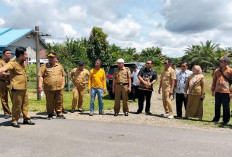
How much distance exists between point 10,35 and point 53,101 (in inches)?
895

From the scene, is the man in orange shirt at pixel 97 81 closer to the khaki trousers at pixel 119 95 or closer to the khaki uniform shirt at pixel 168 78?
the khaki trousers at pixel 119 95

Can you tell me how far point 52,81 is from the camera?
270 inches

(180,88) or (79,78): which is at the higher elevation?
(79,78)

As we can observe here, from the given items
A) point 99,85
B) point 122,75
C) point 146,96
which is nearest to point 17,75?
point 99,85

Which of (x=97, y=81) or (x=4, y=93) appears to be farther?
(x=97, y=81)

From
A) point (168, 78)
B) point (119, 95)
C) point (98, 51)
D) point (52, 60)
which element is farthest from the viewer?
point (98, 51)

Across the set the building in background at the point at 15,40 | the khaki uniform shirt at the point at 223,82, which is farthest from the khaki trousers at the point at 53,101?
the building in background at the point at 15,40

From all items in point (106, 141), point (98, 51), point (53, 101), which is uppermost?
point (98, 51)

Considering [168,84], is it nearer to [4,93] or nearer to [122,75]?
[122,75]

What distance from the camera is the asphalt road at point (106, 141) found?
429cm

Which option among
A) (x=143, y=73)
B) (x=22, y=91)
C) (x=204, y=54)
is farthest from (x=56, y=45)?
(x=204, y=54)

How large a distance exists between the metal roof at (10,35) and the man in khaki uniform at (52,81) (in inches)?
746

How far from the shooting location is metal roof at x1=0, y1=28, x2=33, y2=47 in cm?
2441

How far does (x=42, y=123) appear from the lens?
6.53 m
